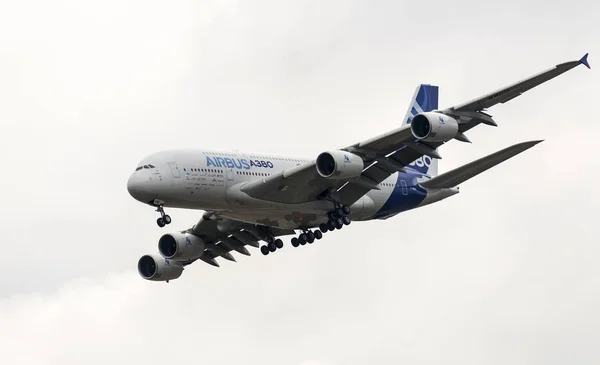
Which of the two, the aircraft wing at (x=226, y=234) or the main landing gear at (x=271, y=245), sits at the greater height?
the aircraft wing at (x=226, y=234)

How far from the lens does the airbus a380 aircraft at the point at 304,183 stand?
194 feet

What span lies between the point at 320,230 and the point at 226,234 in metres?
6.08

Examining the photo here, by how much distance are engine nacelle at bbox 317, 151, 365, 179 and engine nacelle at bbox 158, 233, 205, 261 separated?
37.3 feet

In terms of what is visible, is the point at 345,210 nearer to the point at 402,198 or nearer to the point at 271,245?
the point at 402,198

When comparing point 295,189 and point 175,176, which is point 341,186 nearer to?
point 295,189

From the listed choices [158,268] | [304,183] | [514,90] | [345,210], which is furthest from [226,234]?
[514,90]

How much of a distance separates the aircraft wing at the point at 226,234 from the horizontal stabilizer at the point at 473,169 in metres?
7.78

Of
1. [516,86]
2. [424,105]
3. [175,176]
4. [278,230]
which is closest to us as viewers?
[516,86]

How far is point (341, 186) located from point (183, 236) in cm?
990

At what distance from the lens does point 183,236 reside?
6944 cm

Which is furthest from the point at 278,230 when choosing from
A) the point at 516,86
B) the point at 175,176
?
the point at 516,86

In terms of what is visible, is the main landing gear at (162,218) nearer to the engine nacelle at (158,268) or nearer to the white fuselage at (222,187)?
the white fuselage at (222,187)

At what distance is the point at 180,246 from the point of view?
68938mm

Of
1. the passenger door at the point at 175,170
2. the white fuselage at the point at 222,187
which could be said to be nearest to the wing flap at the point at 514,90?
the white fuselage at the point at 222,187
